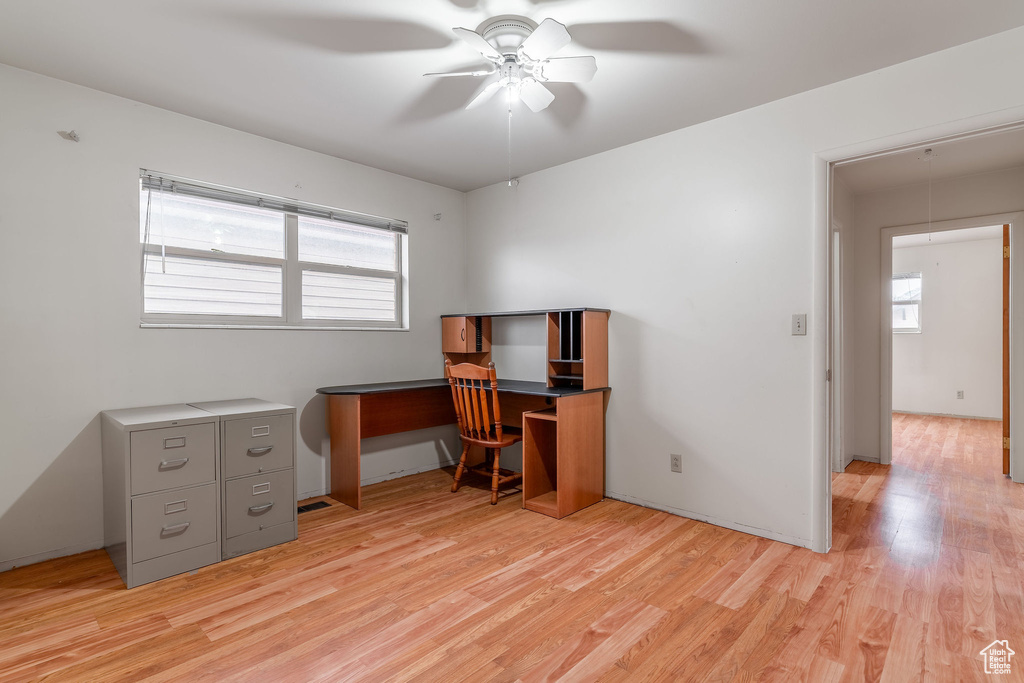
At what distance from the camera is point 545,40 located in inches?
74.4

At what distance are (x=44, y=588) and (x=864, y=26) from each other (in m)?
4.35

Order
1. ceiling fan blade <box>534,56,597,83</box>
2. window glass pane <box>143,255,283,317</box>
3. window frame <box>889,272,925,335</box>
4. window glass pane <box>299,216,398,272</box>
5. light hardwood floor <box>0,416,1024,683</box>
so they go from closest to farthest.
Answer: light hardwood floor <box>0,416,1024,683</box>, ceiling fan blade <box>534,56,597,83</box>, window glass pane <box>143,255,283,317</box>, window glass pane <box>299,216,398,272</box>, window frame <box>889,272,925,335</box>

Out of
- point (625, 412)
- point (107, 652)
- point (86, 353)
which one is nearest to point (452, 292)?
point (625, 412)

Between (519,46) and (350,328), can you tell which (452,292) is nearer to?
(350,328)

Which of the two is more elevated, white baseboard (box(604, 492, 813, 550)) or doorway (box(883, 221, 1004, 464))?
doorway (box(883, 221, 1004, 464))

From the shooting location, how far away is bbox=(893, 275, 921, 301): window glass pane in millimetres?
6812

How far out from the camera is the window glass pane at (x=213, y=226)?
9.40 ft

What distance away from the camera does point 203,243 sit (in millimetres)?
3035

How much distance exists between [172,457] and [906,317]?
28.4 feet

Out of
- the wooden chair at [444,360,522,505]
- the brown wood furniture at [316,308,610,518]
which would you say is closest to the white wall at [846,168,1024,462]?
the brown wood furniture at [316,308,610,518]

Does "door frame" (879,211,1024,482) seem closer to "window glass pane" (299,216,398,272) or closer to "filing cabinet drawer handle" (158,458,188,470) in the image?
"window glass pane" (299,216,398,272)

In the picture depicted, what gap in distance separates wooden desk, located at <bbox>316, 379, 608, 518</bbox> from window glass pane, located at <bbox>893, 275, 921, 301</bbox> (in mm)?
6132

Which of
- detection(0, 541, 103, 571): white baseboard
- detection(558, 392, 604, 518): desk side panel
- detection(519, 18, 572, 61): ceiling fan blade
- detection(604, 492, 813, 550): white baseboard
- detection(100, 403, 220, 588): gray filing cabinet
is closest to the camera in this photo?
detection(519, 18, 572, 61): ceiling fan blade

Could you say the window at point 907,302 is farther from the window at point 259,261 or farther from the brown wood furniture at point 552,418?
the window at point 259,261
